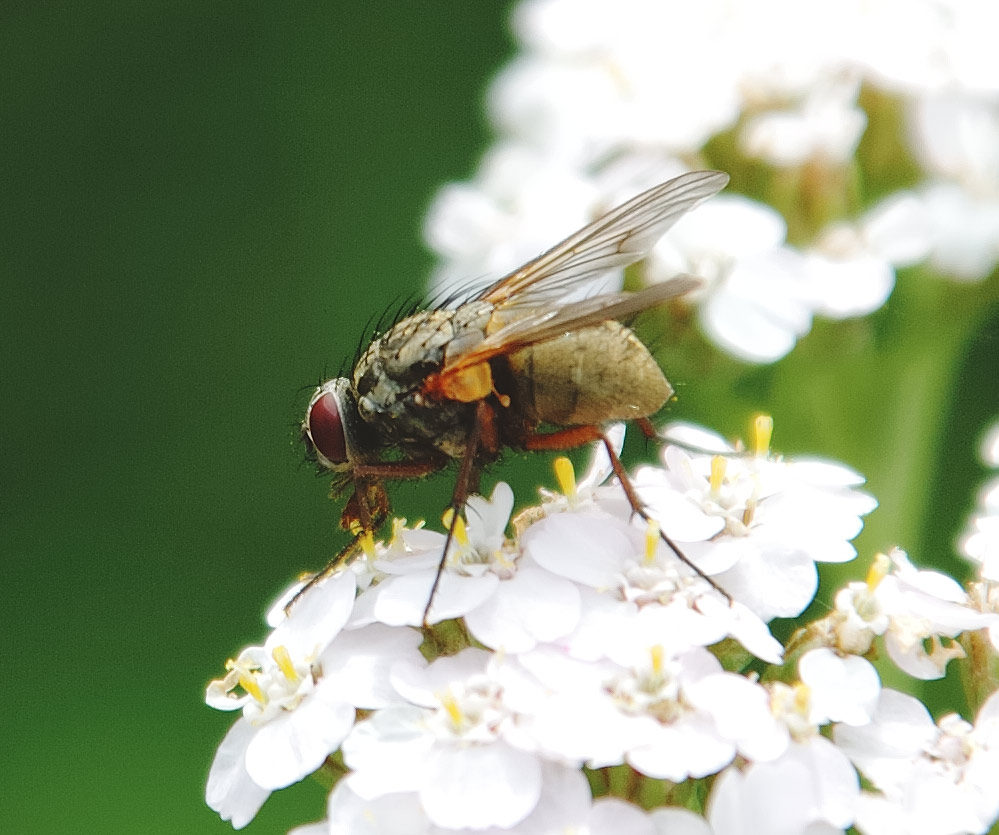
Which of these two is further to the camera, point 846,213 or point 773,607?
point 846,213

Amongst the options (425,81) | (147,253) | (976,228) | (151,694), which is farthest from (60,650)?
(976,228)

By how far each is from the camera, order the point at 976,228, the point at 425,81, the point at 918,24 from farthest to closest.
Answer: the point at 425,81 → the point at 918,24 → the point at 976,228

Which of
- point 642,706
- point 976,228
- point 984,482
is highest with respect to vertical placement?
point 642,706

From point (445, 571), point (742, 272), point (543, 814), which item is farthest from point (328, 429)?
point (742, 272)

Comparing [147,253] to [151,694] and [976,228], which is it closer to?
[151,694]

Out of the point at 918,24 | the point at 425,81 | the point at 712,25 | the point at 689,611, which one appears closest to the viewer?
the point at 689,611

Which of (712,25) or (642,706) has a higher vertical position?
(712,25)

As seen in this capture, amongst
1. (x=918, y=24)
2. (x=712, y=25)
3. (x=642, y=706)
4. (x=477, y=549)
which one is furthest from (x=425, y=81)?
(x=642, y=706)

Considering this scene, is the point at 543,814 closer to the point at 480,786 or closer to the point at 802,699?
the point at 480,786
